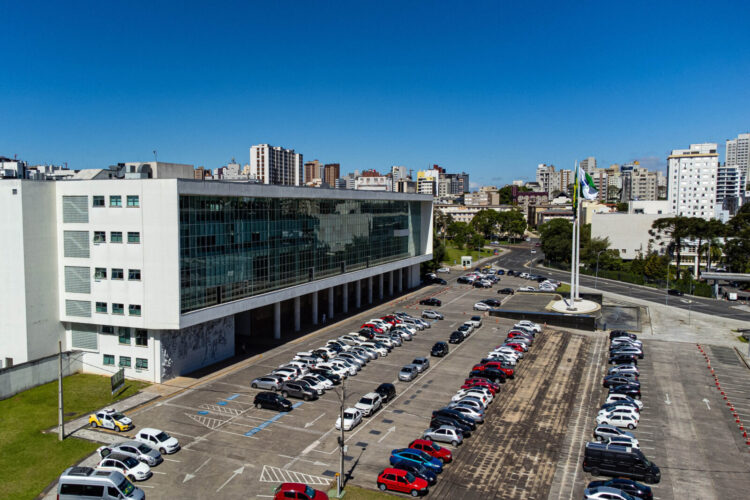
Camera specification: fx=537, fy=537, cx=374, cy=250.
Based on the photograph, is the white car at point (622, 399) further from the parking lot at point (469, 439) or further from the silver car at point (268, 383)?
the silver car at point (268, 383)

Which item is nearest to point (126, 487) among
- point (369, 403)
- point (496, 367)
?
point (369, 403)

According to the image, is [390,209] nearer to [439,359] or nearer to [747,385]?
[439,359]

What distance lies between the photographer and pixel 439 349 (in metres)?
58.5

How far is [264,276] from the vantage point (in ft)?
191

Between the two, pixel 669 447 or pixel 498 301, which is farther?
pixel 498 301

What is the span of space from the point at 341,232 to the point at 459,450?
141 feet

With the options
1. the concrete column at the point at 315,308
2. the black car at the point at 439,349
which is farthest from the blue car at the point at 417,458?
the concrete column at the point at 315,308

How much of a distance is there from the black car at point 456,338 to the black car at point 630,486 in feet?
109

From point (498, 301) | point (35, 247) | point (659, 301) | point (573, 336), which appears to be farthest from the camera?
point (659, 301)

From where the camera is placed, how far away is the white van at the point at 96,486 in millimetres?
28109

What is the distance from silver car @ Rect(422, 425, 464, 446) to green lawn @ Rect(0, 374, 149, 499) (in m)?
22.7

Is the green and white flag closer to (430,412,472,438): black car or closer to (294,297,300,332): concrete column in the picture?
(294,297,300,332): concrete column

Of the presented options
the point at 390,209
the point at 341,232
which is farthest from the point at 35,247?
the point at 390,209

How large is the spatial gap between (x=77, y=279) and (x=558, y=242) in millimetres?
115744
